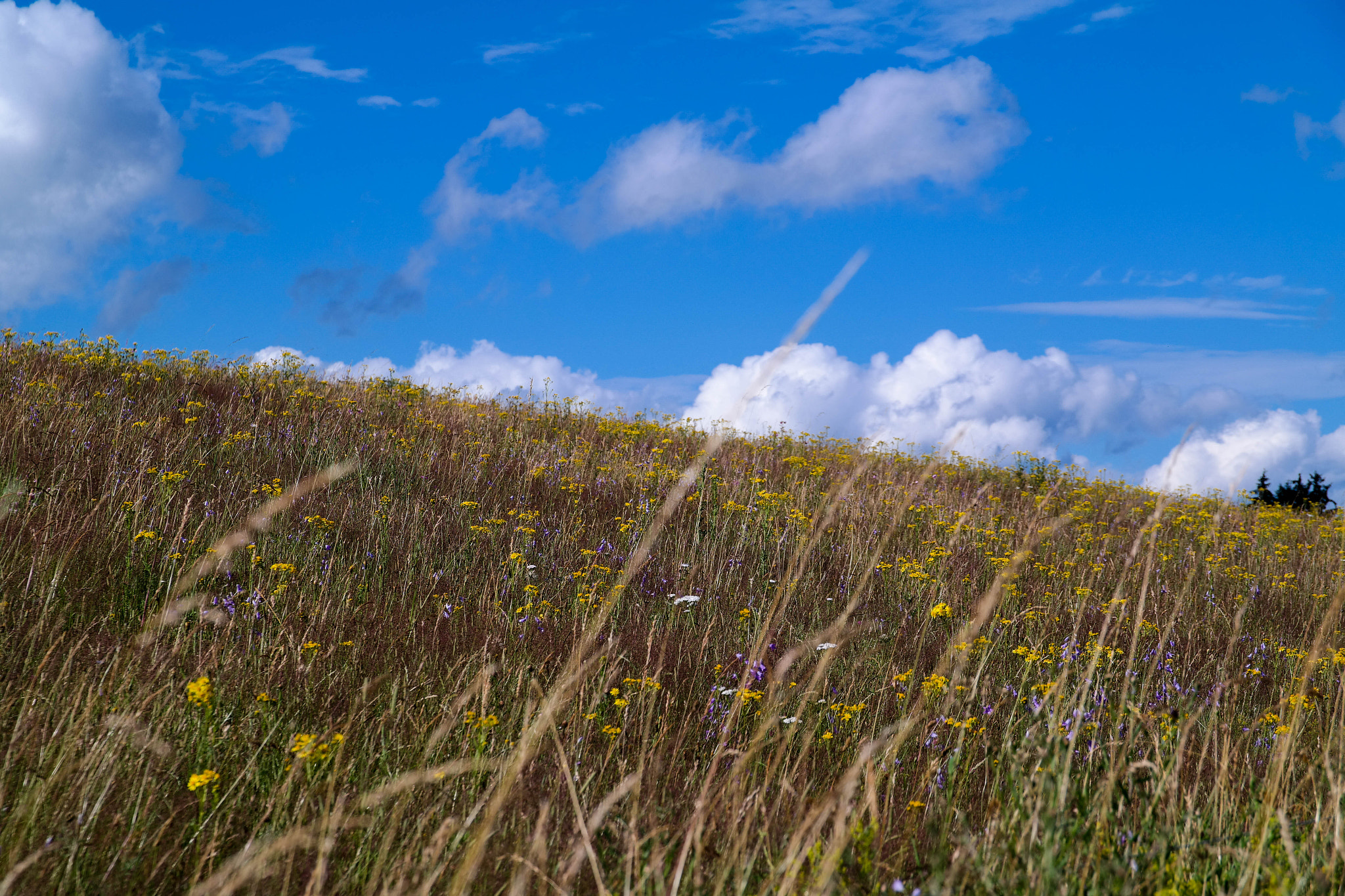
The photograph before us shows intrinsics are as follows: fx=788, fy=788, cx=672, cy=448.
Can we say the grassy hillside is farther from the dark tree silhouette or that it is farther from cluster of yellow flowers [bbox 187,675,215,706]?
the dark tree silhouette

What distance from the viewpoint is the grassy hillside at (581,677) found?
179 centimetres

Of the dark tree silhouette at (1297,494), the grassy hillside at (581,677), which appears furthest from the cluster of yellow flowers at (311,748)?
the dark tree silhouette at (1297,494)

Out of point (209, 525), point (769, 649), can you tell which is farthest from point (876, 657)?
point (209, 525)

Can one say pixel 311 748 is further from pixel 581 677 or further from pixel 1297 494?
pixel 1297 494

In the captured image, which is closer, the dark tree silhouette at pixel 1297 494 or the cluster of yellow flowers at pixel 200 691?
the cluster of yellow flowers at pixel 200 691

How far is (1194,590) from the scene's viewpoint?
636 cm

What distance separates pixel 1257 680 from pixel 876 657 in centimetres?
230

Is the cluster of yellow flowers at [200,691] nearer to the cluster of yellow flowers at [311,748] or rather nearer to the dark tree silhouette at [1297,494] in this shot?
the cluster of yellow flowers at [311,748]

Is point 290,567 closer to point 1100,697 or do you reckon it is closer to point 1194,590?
point 1100,697

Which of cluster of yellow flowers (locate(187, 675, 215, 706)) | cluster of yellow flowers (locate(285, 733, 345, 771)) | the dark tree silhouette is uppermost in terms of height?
the dark tree silhouette

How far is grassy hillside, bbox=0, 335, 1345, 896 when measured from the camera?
179 cm

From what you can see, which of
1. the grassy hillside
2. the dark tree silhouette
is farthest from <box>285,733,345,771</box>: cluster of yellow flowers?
the dark tree silhouette

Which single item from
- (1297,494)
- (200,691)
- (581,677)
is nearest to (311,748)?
(200,691)

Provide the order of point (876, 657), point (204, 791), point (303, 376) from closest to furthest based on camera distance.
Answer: point (204, 791) → point (876, 657) → point (303, 376)
